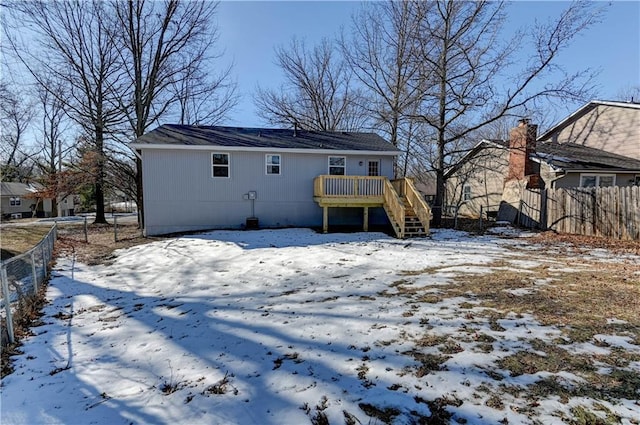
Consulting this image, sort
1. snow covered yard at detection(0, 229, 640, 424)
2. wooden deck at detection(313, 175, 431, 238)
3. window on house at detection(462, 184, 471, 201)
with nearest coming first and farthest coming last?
→ snow covered yard at detection(0, 229, 640, 424)
wooden deck at detection(313, 175, 431, 238)
window on house at detection(462, 184, 471, 201)

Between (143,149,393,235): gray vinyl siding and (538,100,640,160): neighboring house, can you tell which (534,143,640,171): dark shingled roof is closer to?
(538,100,640,160): neighboring house

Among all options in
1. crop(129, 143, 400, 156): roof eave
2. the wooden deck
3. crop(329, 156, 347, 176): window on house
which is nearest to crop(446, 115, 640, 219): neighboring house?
the wooden deck

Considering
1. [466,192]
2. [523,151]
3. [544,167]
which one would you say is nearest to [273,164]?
[523,151]

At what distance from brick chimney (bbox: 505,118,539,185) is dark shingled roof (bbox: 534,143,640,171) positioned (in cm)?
59

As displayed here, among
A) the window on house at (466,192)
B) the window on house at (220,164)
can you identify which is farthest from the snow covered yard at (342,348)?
the window on house at (466,192)

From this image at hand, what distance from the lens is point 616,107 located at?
56.9 ft

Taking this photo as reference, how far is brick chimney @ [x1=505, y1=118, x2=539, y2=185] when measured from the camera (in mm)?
15086

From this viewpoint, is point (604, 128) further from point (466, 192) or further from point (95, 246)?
point (95, 246)

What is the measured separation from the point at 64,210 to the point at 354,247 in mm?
40782

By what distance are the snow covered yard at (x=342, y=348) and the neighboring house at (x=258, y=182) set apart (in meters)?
6.41

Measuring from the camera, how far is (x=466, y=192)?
21.1 m

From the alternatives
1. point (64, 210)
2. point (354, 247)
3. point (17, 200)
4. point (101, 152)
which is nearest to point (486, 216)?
point (354, 247)

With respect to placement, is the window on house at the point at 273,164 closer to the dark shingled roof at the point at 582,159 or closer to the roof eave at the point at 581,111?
the dark shingled roof at the point at 582,159

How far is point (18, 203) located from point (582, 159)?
51.6 meters
